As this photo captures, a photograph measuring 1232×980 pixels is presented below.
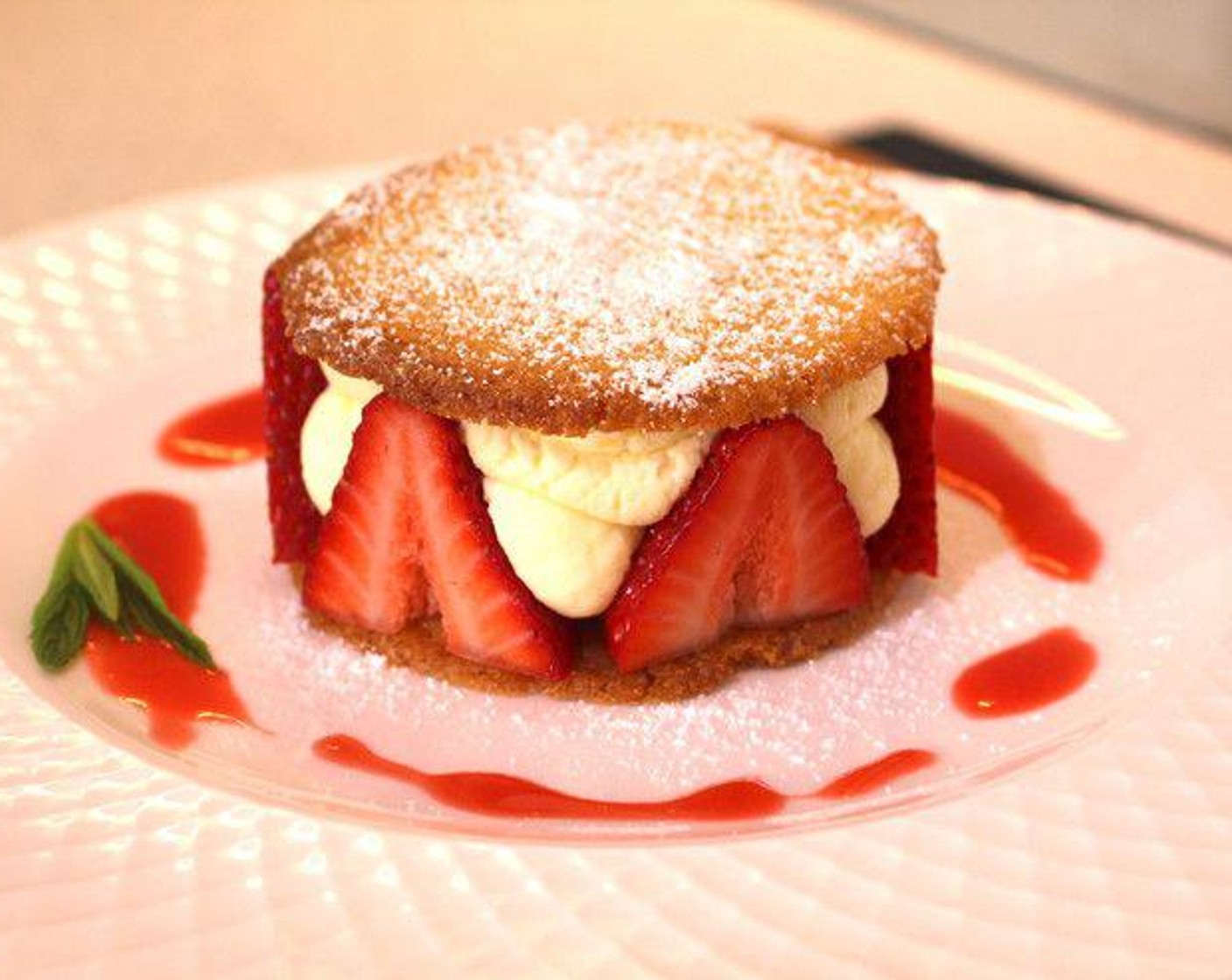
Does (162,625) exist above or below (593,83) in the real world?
above

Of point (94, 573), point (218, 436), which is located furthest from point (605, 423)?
point (218, 436)

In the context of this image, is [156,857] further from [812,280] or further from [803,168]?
[803,168]

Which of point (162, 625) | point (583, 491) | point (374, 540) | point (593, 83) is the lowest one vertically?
point (593, 83)

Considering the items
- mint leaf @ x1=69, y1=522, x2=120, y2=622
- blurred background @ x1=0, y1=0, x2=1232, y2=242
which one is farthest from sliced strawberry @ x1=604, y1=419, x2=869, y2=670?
blurred background @ x1=0, y1=0, x2=1232, y2=242

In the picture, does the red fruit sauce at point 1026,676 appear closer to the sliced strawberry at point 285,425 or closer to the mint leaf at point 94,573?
the sliced strawberry at point 285,425

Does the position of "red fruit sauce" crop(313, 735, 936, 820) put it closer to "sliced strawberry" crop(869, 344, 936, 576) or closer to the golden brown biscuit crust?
the golden brown biscuit crust

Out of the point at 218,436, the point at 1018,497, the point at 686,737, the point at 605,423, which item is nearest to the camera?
the point at 605,423

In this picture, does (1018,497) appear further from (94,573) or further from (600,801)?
(94,573)
